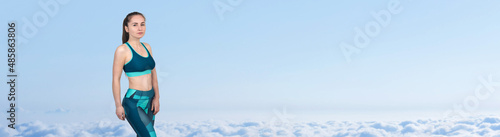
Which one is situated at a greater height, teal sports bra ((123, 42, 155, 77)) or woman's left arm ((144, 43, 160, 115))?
teal sports bra ((123, 42, 155, 77))

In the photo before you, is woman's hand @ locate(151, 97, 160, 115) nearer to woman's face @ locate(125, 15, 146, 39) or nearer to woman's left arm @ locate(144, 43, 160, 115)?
woman's left arm @ locate(144, 43, 160, 115)

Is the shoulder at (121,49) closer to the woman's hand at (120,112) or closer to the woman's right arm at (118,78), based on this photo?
the woman's right arm at (118,78)

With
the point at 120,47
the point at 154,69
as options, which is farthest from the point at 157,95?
the point at 120,47

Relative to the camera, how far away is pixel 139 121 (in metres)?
5.78

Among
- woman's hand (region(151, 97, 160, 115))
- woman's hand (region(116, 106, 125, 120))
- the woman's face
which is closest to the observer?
woman's hand (region(116, 106, 125, 120))

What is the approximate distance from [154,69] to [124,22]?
70cm

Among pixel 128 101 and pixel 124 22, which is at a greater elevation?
pixel 124 22

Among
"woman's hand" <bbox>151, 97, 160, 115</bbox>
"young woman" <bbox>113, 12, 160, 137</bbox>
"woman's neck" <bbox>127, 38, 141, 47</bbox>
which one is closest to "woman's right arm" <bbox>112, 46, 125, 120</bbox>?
"young woman" <bbox>113, 12, 160, 137</bbox>

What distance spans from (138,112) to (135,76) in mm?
444

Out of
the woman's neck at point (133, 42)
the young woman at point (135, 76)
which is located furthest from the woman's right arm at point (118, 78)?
the woman's neck at point (133, 42)

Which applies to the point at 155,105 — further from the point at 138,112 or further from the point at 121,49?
the point at 121,49

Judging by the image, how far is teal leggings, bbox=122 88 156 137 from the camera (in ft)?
19.0

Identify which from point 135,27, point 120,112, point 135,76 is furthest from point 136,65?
point 120,112

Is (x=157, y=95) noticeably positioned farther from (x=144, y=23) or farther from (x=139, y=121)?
(x=144, y=23)
